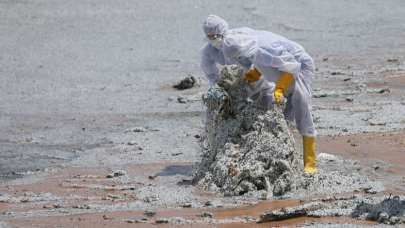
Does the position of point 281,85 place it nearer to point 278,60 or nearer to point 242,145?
point 278,60

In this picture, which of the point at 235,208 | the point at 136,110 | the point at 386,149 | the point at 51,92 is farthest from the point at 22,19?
the point at 235,208

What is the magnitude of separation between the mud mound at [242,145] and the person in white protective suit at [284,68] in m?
0.17

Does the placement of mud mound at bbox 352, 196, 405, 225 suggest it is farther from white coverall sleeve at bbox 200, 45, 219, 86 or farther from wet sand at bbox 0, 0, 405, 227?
white coverall sleeve at bbox 200, 45, 219, 86

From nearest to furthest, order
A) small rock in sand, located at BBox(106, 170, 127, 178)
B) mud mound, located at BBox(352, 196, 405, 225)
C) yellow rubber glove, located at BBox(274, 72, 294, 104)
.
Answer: mud mound, located at BBox(352, 196, 405, 225), yellow rubber glove, located at BBox(274, 72, 294, 104), small rock in sand, located at BBox(106, 170, 127, 178)

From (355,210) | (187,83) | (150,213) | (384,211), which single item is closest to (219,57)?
(150,213)

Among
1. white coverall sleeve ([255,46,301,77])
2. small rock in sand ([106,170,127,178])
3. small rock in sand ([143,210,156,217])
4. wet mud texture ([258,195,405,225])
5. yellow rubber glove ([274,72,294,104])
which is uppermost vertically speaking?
white coverall sleeve ([255,46,301,77])

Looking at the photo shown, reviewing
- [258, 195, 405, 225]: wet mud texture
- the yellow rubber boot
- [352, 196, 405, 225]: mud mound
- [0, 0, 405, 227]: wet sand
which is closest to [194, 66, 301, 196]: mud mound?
the yellow rubber boot

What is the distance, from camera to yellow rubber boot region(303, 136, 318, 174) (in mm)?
11555

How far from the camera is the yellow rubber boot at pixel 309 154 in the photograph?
37.9ft

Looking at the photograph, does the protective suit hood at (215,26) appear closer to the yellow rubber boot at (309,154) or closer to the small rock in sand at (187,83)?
the yellow rubber boot at (309,154)

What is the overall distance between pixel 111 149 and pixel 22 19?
29.3 feet

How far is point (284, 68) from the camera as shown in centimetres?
1120

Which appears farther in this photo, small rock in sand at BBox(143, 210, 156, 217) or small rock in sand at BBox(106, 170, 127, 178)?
small rock in sand at BBox(106, 170, 127, 178)

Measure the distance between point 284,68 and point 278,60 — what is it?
10 centimetres
